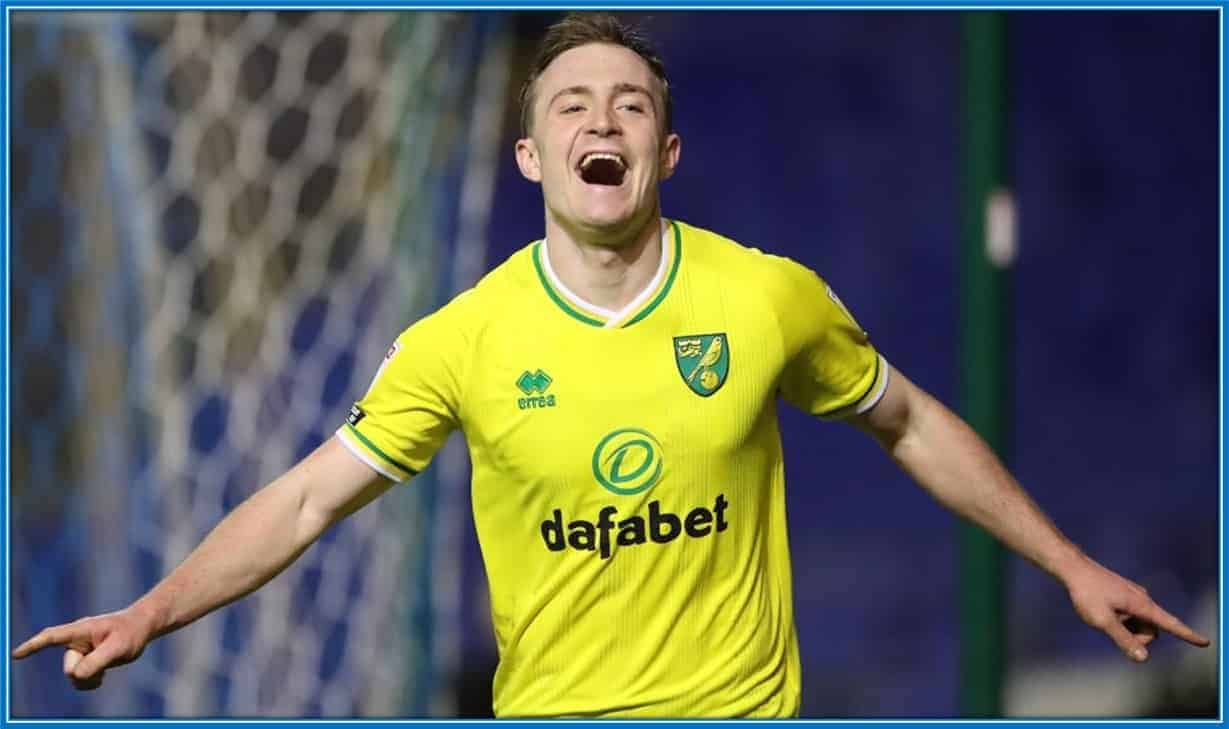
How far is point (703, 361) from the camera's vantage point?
108 inches

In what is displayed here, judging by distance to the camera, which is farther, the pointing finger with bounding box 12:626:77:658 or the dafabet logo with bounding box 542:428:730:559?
the dafabet logo with bounding box 542:428:730:559

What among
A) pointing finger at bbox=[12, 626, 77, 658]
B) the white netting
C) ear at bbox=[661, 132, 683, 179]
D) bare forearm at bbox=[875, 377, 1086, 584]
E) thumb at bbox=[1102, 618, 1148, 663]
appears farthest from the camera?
the white netting

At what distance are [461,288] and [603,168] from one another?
146cm

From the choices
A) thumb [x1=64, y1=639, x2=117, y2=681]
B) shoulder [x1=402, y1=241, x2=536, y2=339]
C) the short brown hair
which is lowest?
thumb [x1=64, y1=639, x2=117, y2=681]

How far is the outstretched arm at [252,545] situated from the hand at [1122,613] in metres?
1.02

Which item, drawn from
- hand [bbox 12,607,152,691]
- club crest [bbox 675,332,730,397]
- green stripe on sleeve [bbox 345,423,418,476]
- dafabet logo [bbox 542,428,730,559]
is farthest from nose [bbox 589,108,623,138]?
hand [bbox 12,607,152,691]

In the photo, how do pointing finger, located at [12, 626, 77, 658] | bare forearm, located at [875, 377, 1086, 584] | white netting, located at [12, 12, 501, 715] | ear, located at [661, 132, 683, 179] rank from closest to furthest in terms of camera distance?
pointing finger, located at [12, 626, 77, 658] → ear, located at [661, 132, 683, 179] → bare forearm, located at [875, 377, 1086, 584] → white netting, located at [12, 12, 501, 715]

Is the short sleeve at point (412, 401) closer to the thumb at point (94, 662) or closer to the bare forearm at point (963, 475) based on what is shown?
the thumb at point (94, 662)

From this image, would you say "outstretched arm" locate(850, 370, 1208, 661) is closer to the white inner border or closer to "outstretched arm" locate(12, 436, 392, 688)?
the white inner border

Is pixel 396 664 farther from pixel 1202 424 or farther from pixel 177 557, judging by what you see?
pixel 1202 424

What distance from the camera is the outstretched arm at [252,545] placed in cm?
262

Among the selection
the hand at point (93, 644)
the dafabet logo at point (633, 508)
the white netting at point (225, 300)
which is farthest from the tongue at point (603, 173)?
the white netting at point (225, 300)

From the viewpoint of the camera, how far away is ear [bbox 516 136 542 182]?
282cm

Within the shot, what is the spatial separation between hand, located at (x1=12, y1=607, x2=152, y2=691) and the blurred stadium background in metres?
1.09
